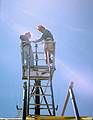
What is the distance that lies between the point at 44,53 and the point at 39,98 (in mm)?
2020

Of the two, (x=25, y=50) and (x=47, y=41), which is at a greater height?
(x=47, y=41)

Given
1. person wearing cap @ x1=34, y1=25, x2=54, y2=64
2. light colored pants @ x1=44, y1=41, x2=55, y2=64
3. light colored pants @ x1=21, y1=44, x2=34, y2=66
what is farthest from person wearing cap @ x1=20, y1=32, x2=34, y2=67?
light colored pants @ x1=44, y1=41, x2=55, y2=64

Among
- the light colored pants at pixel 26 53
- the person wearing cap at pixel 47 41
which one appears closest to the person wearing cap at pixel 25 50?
the light colored pants at pixel 26 53

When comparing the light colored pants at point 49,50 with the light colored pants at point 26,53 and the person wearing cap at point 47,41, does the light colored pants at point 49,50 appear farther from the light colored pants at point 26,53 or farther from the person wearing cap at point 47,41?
the light colored pants at point 26,53

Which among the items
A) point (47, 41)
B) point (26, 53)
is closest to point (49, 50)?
point (47, 41)

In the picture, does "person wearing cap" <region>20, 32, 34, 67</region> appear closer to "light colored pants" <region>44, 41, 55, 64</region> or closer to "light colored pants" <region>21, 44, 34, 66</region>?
"light colored pants" <region>21, 44, 34, 66</region>

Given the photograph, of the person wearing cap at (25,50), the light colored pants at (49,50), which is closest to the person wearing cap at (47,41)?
the light colored pants at (49,50)

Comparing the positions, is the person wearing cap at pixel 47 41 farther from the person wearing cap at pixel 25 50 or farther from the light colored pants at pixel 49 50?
the person wearing cap at pixel 25 50

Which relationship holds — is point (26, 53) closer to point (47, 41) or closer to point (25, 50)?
point (25, 50)

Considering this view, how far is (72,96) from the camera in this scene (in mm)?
6109

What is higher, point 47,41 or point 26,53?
point 47,41

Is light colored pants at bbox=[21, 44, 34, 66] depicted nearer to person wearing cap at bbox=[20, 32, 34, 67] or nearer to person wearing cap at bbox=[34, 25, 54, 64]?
person wearing cap at bbox=[20, 32, 34, 67]

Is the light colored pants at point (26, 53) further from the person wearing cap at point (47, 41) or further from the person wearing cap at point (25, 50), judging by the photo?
the person wearing cap at point (47, 41)

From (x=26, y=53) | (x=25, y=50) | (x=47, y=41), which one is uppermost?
(x=47, y=41)
